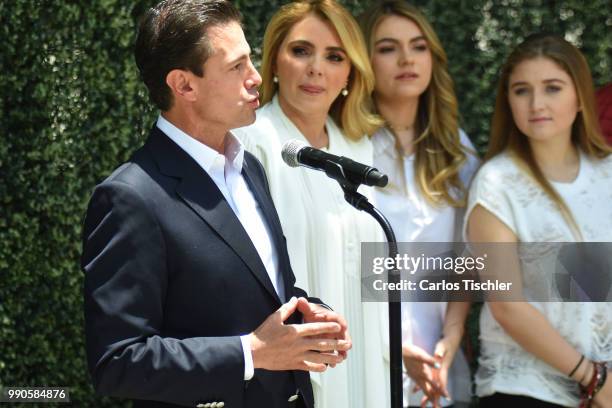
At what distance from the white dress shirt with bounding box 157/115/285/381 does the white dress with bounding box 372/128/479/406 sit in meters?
1.20

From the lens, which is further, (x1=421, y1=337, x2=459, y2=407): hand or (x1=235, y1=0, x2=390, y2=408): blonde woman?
(x1=421, y1=337, x2=459, y2=407): hand

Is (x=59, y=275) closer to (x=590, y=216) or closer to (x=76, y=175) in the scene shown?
(x=76, y=175)

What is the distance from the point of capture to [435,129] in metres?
3.98

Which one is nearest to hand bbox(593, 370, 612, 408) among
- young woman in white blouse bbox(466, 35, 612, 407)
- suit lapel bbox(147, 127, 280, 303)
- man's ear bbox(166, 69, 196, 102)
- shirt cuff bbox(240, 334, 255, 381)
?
young woman in white blouse bbox(466, 35, 612, 407)

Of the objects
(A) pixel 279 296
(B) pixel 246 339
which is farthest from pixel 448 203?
(B) pixel 246 339

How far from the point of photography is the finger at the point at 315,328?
7.58ft

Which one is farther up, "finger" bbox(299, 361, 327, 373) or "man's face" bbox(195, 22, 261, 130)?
"man's face" bbox(195, 22, 261, 130)

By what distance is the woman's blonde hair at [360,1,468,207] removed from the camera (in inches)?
152

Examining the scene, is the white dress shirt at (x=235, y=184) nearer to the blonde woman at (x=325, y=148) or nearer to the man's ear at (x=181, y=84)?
the man's ear at (x=181, y=84)

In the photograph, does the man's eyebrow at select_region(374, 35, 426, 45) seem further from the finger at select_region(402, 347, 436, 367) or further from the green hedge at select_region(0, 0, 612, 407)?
the finger at select_region(402, 347, 436, 367)

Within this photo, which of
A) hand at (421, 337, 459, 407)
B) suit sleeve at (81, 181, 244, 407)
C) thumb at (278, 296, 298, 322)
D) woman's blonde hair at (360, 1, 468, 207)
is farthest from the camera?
woman's blonde hair at (360, 1, 468, 207)

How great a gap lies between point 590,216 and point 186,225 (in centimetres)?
198

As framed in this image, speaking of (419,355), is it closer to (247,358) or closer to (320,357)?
(320,357)

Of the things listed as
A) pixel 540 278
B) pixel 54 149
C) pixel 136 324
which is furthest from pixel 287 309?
pixel 54 149
